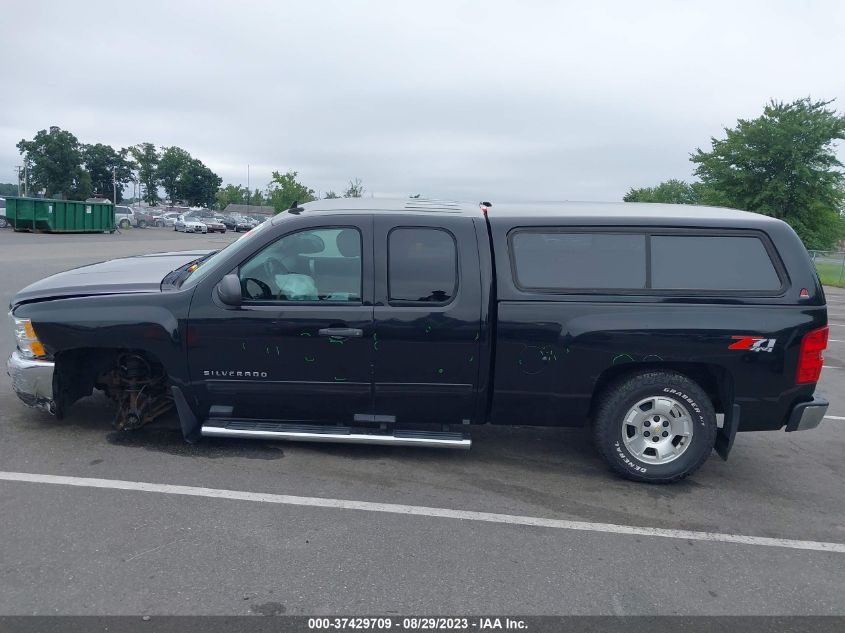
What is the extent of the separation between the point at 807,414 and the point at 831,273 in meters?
27.0

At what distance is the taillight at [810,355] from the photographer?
429cm

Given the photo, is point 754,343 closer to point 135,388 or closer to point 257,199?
point 135,388

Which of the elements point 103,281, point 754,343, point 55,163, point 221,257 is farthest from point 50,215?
point 55,163

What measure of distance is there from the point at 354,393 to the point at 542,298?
4.79ft

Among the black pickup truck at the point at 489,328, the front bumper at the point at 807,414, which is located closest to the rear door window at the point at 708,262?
the black pickup truck at the point at 489,328

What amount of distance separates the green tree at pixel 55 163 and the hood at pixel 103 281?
78.0 m

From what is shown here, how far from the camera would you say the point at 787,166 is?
26.9 meters

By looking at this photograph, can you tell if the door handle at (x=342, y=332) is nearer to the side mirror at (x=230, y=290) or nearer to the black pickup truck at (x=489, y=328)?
the black pickup truck at (x=489, y=328)

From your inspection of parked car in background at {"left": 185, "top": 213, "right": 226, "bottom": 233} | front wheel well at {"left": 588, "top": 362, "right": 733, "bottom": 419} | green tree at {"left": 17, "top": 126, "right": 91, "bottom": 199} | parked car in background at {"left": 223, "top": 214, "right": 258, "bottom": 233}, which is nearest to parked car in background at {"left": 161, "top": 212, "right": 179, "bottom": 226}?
parked car in background at {"left": 223, "top": 214, "right": 258, "bottom": 233}

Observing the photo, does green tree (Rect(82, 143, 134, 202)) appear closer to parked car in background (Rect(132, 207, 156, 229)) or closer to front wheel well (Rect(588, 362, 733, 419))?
parked car in background (Rect(132, 207, 156, 229))

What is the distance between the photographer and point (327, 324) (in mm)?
4398

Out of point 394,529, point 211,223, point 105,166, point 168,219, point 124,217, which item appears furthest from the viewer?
point 105,166
